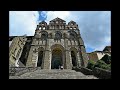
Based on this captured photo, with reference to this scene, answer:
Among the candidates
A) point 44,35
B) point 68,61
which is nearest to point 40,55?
point 44,35

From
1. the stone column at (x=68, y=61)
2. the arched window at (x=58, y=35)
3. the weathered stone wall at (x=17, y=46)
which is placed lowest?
the stone column at (x=68, y=61)

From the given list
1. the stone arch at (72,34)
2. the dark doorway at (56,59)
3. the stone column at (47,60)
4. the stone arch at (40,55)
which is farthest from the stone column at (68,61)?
the stone arch at (40,55)

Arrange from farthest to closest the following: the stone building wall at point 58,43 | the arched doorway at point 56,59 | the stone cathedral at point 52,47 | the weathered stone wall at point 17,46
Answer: the arched doorway at point 56,59 → the weathered stone wall at point 17,46 → the stone cathedral at point 52,47 → the stone building wall at point 58,43

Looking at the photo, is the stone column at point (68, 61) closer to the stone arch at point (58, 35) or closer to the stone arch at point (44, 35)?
the stone arch at point (58, 35)

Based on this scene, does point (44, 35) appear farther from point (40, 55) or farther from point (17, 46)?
point (17, 46)

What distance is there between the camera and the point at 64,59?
35719 millimetres

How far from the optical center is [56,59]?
130 feet

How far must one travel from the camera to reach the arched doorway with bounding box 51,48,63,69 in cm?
3938

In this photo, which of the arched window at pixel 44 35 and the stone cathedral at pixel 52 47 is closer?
the stone cathedral at pixel 52 47

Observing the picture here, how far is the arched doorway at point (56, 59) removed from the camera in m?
39.4
